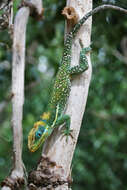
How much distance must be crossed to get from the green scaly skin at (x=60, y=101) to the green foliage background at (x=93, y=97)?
4.34 ft

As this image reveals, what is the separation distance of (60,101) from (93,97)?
4.33m

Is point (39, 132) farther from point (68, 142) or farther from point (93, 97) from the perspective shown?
point (93, 97)

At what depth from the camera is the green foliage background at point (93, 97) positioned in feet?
23.1

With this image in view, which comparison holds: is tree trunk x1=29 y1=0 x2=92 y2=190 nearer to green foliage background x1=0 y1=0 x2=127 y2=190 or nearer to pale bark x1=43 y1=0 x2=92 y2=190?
pale bark x1=43 y1=0 x2=92 y2=190

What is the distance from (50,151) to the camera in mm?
3461

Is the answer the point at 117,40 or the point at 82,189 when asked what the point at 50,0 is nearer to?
the point at 117,40

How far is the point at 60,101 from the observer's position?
4.44 metres

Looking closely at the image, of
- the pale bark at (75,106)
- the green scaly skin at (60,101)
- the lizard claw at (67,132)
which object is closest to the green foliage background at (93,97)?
the green scaly skin at (60,101)

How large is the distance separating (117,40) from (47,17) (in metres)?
1.68

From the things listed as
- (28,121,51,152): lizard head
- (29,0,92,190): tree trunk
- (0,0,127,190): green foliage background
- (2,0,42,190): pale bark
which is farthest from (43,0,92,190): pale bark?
(0,0,127,190): green foliage background

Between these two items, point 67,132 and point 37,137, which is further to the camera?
point 37,137

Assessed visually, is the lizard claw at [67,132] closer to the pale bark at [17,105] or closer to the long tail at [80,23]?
the pale bark at [17,105]

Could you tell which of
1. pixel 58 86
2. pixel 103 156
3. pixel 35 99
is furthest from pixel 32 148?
pixel 103 156

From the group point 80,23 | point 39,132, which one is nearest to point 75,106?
point 39,132
